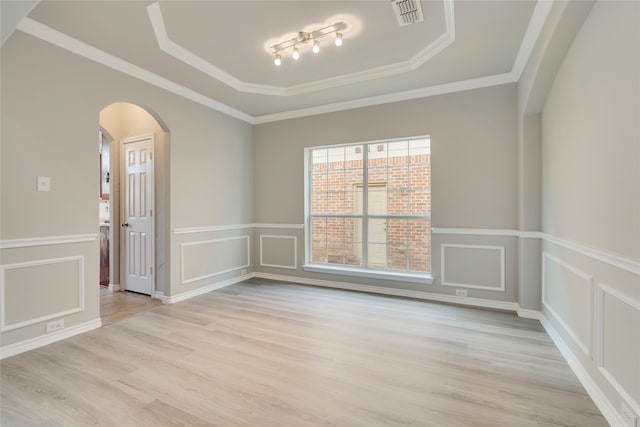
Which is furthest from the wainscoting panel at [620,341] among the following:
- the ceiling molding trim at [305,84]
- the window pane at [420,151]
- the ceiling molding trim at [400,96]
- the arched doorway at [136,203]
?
the arched doorway at [136,203]

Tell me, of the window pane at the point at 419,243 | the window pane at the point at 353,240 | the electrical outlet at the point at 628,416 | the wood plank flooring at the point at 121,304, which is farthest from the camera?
the window pane at the point at 353,240

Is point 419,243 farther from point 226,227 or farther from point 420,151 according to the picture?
point 226,227

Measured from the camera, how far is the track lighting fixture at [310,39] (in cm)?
270

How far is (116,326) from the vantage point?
303cm

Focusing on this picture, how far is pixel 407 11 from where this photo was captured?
243 centimetres

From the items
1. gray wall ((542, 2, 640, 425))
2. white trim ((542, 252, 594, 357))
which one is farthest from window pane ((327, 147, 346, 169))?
white trim ((542, 252, 594, 357))

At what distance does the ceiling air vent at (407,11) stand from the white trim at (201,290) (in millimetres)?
3962

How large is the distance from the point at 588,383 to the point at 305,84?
399cm

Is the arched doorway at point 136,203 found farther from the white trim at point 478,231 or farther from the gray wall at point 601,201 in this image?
the gray wall at point 601,201

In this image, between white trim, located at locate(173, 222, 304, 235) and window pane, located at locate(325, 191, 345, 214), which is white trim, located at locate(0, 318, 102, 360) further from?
window pane, located at locate(325, 191, 345, 214)

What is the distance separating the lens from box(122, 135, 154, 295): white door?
4.10 m

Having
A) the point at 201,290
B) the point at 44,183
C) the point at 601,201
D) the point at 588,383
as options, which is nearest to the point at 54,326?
the point at 44,183

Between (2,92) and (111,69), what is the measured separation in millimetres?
986

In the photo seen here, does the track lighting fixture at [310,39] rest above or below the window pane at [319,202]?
above
